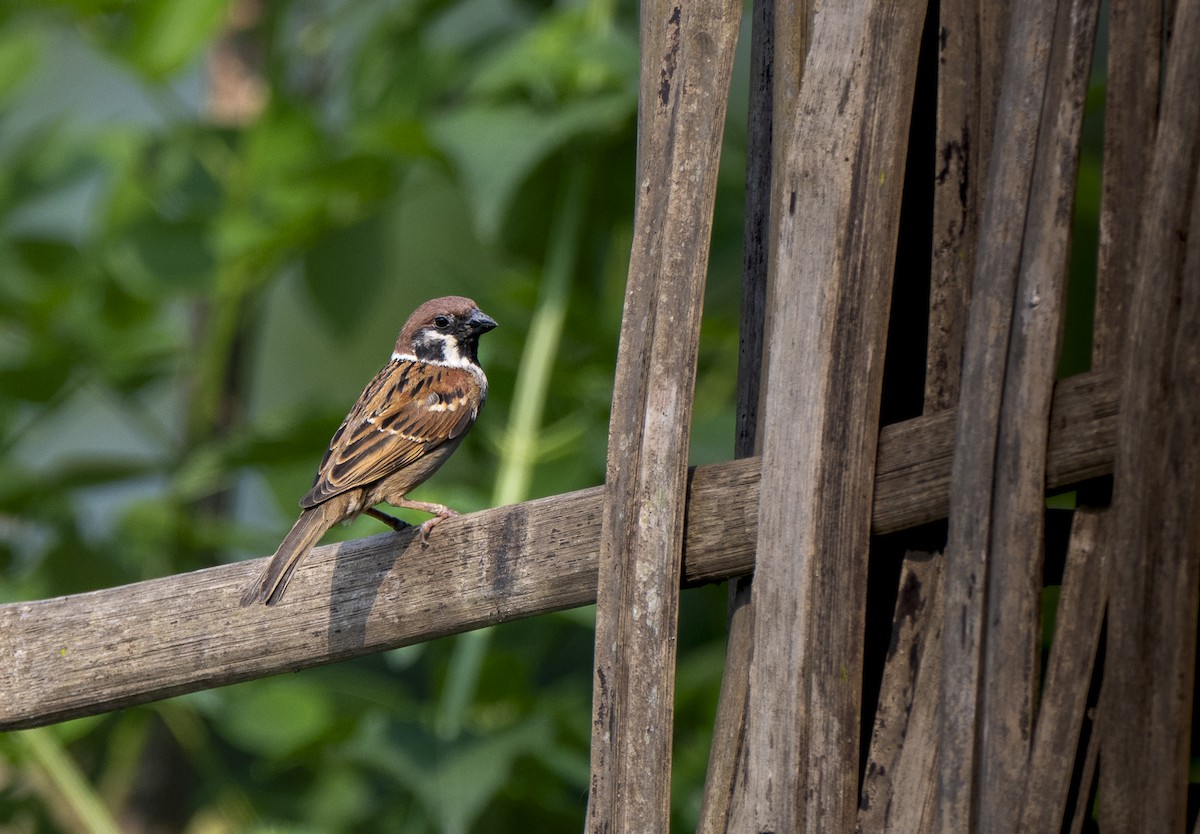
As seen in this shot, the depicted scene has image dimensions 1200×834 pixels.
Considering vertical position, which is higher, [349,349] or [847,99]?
[349,349]

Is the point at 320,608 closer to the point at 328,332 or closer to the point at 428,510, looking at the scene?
the point at 428,510

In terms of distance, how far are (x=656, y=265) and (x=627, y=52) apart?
5.97 ft

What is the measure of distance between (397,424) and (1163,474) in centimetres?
189

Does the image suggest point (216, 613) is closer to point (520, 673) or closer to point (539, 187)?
point (520, 673)

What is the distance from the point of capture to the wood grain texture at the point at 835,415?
55.1 inches

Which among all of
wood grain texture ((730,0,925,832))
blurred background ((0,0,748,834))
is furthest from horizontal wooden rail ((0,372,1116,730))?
blurred background ((0,0,748,834))

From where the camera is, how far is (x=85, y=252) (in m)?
4.32

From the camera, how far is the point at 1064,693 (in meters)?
1.30

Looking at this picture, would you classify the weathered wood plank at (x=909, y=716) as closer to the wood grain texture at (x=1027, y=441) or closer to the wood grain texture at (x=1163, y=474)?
the wood grain texture at (x=1027, y=441)

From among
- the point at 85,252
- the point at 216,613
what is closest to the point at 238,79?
the point at 85,252

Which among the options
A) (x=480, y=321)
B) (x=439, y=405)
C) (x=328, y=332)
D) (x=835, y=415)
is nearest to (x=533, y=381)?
(x=480, y=321)

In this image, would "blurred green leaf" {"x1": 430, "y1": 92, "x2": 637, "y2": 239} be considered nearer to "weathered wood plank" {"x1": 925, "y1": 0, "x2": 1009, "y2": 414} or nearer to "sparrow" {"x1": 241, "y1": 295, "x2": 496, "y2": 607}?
"sparrow" {"x1": 241, "y1": 295, "x2": 496, "y2": 607}

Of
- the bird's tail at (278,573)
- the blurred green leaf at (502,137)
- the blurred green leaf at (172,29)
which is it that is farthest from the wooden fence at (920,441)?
the blurred green leaf at (172,29)

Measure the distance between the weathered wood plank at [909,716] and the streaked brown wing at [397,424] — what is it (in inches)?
52.6
